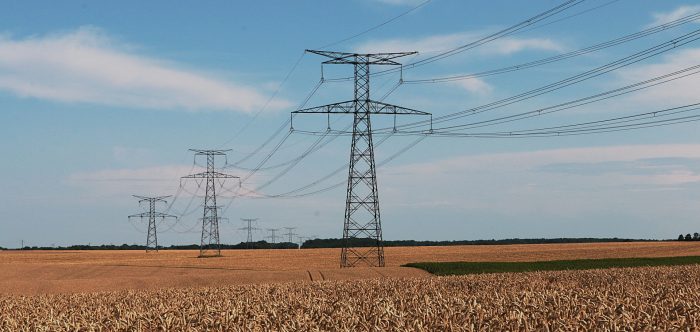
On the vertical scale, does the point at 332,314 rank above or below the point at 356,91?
below

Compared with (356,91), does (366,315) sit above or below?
below

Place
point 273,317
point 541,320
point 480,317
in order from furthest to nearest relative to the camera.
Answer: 1. point 273,317
2. point 480,317
3. point 541,320

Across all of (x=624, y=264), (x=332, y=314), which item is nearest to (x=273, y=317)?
(x=332, y=314)

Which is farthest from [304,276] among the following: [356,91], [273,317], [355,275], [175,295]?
[273,317]

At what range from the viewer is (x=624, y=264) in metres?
53.7

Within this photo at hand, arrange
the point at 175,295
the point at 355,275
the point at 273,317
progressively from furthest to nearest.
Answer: the point at 355,275 < the point at 175,295 < the point at 273,317

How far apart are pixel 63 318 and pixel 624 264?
46743mm

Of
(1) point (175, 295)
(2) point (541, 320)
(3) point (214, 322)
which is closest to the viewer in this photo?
(2) point (541, 320)

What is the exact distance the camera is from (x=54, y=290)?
115 ft

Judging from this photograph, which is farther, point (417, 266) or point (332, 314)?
point (417, 266)

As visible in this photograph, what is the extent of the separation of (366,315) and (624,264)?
153 feet

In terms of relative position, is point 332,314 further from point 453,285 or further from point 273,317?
point 453,285

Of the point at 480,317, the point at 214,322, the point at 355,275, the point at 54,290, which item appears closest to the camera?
the point at 480,317

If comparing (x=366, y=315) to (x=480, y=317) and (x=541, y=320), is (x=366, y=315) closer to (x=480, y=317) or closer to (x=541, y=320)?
(x=480, y=317)
